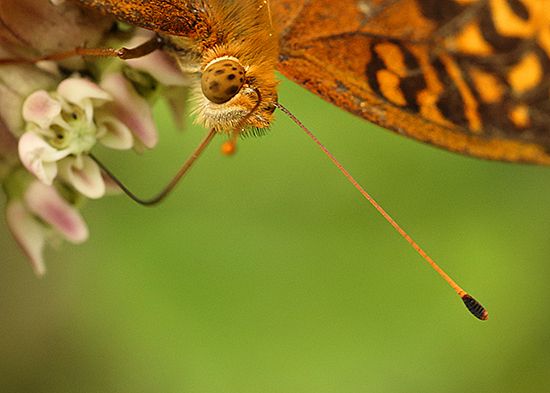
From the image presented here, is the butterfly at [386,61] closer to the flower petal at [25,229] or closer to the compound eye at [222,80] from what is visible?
the compound eye at [222,80]

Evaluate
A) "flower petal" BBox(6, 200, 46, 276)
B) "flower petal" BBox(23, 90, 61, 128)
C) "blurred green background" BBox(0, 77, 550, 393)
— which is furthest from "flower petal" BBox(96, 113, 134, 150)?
"blurred green background" BBox(0, 77, 550, 393)

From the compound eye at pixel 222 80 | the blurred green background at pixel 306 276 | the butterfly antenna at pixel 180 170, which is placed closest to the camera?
the compound eye at pixel 222 80

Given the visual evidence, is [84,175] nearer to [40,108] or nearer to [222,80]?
[40,108]

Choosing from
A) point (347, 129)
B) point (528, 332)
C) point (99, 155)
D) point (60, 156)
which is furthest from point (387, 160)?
point (60, 156)

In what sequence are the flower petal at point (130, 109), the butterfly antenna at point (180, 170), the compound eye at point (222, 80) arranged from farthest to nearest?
1. the flower petal at point (130, 109)
2. the butterfly antenna at point (180, 170)
3. the compound eye at point (222, 80)

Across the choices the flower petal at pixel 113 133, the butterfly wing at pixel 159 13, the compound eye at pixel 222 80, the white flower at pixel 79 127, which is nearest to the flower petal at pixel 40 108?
the white flower at pixel 79 127

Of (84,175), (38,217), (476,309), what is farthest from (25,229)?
(476,309)

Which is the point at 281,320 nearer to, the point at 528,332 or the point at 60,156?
the point at 528,332
